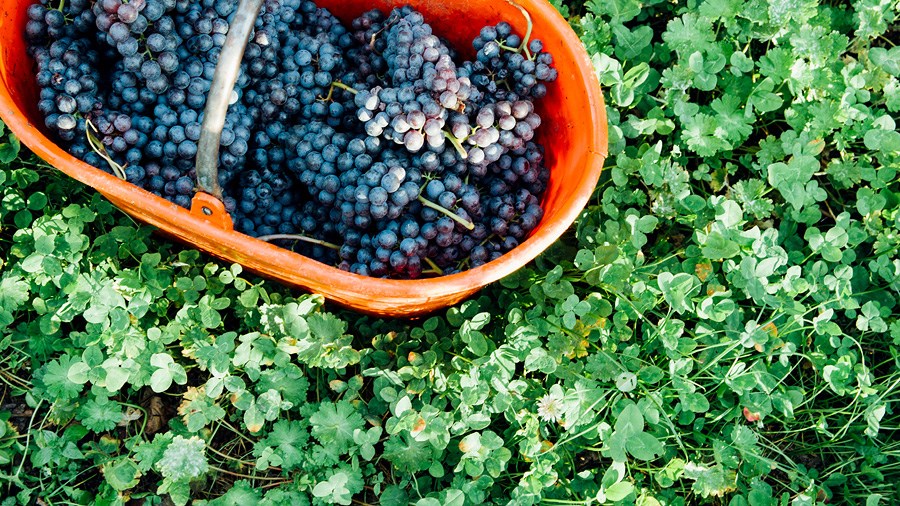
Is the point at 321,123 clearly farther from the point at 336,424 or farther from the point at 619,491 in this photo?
the point at 619,491

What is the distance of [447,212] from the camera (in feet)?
6.67

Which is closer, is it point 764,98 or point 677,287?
point 677,287

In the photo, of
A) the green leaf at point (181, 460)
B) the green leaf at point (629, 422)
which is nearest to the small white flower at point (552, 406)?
the green leaf at point (629, 422)

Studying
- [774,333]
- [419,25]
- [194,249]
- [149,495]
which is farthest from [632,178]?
[149,495]

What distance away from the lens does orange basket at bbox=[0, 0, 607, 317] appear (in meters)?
1.83

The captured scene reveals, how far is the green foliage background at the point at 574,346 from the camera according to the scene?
2.15 meters

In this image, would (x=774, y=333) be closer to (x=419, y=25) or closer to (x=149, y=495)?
(x=419, y=25)

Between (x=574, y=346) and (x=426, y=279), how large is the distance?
0.65 metres

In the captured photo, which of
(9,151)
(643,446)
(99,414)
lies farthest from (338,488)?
(9,151)

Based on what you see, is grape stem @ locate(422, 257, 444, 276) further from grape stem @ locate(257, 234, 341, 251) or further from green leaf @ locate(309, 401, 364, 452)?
green leaf @ locate(309, 401, 364, 452)

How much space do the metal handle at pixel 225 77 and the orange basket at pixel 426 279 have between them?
0.43ft

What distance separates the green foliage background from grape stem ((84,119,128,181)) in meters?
0.36

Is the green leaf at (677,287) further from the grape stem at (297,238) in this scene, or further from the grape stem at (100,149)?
the grape stem at (100,149)

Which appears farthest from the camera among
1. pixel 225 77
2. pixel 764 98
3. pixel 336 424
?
pixel 764 98
